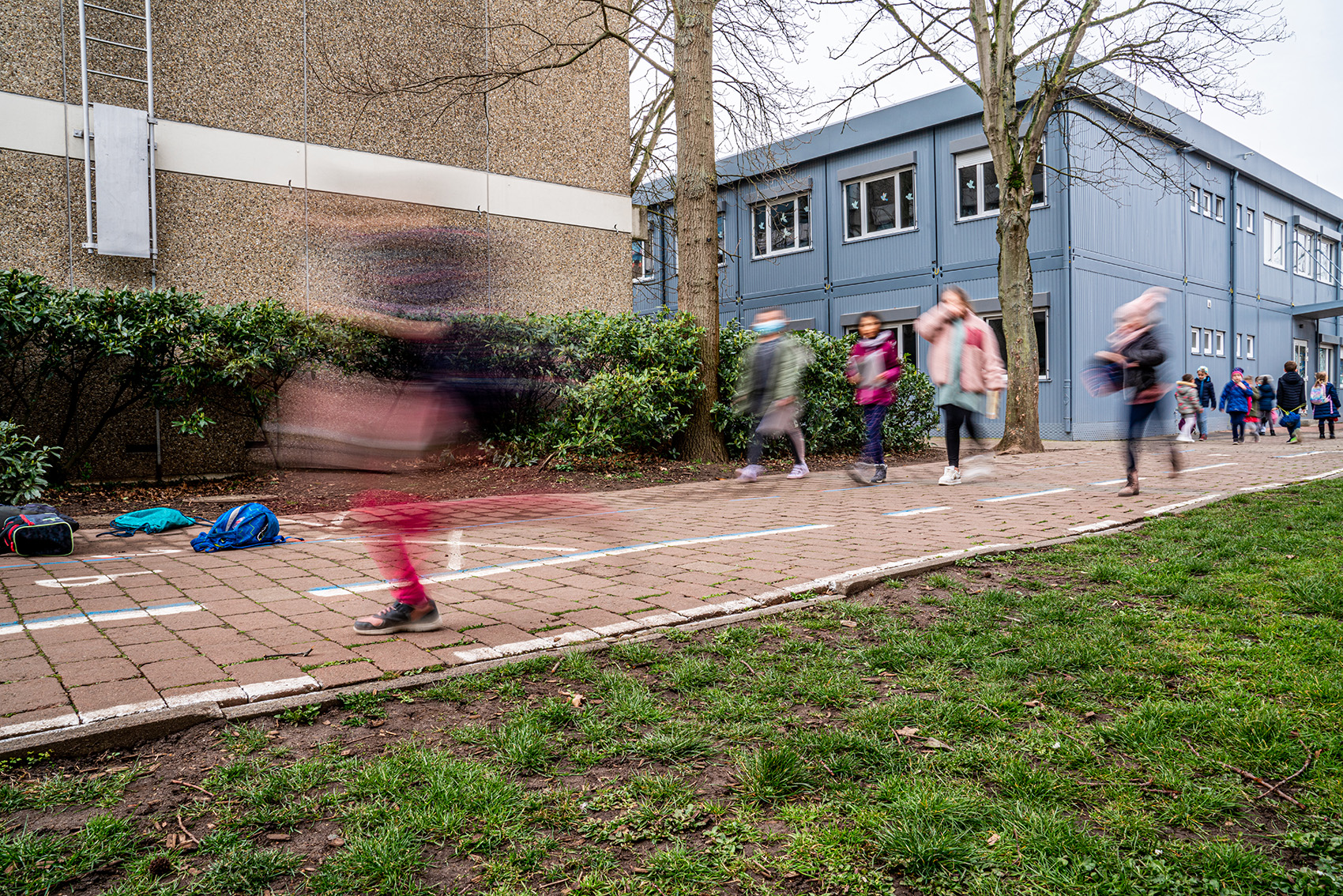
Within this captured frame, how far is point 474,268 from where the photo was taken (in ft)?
10.6

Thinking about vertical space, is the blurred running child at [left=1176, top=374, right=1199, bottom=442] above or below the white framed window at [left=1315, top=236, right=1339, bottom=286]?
below

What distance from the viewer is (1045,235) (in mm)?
21484

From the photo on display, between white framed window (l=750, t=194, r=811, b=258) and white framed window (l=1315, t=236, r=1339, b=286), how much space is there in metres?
25.3

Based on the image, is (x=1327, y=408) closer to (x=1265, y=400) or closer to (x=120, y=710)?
(x=1265, y=400)

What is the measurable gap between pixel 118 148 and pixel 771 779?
11.8 metres

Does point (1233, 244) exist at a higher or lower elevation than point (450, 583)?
higher

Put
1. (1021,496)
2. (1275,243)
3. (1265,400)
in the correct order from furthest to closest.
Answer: (1275,243) → (1265,400) → (1021,496)

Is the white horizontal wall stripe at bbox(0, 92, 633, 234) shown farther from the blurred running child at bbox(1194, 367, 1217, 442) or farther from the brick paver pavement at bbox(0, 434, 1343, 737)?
the blurred running child at bbox(1194, 367, 1217, 442)

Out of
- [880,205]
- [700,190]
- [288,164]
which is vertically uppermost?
[880,205]

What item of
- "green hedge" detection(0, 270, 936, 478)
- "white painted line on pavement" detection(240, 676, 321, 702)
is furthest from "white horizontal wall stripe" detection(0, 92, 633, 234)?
"white painted line on pavement" detection(240, 676, 321, 702)

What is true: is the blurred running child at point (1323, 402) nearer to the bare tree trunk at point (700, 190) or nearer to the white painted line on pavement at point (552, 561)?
the bare tree trunk at point (700, 190)

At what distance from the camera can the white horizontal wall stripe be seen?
10086 millimetres

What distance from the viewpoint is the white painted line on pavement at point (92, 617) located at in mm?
4008

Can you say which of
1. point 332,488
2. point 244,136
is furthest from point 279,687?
point 244,136
